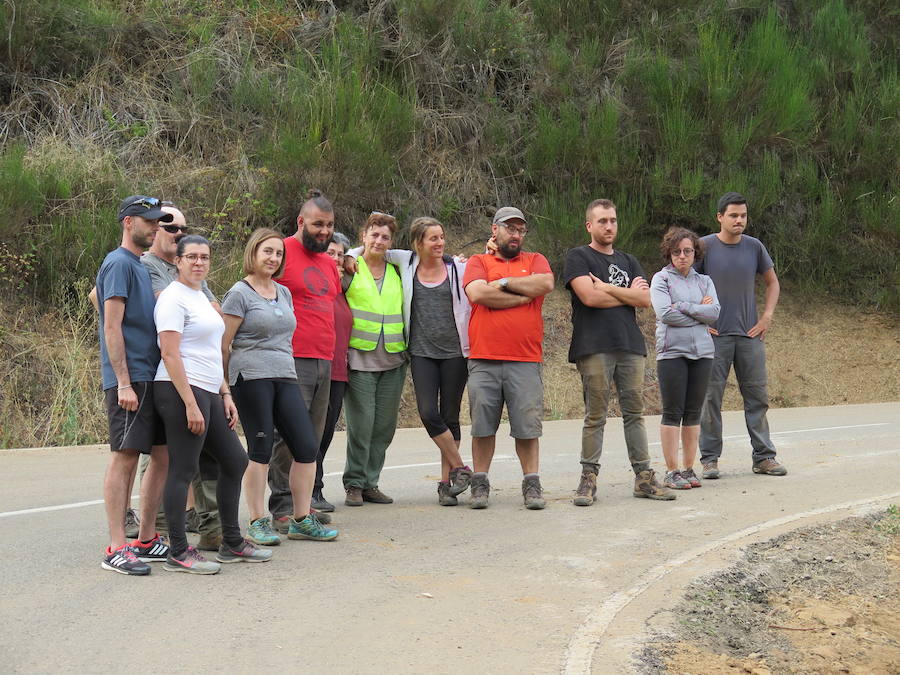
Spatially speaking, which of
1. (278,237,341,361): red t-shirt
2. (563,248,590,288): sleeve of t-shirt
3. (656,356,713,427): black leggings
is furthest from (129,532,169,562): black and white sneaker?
(656,356,713,427): black leggings

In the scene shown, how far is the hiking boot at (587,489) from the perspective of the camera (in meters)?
8.94

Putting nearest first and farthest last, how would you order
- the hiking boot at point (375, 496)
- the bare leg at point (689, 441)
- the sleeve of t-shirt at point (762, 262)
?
the hiking boot at point (375, 496) → the bare leg at point (689, 441) → the sleeve of t-shirt at point (762, 262)

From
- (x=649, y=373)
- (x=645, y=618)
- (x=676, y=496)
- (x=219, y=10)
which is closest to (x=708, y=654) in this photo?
(x=645, y=618)

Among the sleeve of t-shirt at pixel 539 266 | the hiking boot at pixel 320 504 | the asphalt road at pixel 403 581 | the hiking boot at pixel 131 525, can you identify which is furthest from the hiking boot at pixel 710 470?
the hiking boot at pixel 131 525

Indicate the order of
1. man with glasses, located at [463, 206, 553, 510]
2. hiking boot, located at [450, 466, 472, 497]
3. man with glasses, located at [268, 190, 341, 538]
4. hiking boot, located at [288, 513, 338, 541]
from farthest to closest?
hiking boot, located at [450, 466, 472, 497] < man with glasses, located at [463, 206, 553, 510] < man with glasses, located at [268, 190, 341, 538] < hiking boot, located at [288, 513, 338, 541]

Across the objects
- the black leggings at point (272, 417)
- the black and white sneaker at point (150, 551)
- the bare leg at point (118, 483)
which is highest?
the black leggings at point (272, 417)

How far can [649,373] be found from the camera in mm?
20688

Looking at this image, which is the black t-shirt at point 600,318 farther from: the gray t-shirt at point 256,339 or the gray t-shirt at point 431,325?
the gray t-shirt at point 256,339

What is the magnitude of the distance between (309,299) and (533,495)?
226 centimetres

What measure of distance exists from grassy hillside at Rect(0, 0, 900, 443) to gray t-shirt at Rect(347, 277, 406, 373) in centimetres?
1041

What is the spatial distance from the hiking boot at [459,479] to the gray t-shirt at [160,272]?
2.70m

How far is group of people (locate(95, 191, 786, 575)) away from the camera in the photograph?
6.71m

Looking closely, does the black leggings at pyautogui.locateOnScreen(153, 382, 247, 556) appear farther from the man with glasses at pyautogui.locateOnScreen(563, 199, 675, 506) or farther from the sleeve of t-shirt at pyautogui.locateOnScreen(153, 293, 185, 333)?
the man with glasses at pyautogui.locateOnScreen(563, 199, 675, 506)

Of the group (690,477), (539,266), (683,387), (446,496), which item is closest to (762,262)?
(683,387)
